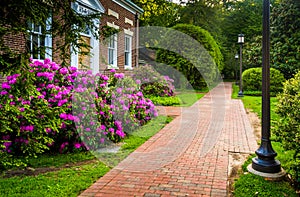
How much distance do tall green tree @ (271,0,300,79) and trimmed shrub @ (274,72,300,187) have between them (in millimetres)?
17291

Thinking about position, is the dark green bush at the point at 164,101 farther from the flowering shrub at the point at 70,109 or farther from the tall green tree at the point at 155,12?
the tall green tree at the point at 155,12

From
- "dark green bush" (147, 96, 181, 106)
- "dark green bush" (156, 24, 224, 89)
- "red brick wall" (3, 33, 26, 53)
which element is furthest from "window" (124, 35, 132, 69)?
"red brick wall" (3, 33, 26, 53)

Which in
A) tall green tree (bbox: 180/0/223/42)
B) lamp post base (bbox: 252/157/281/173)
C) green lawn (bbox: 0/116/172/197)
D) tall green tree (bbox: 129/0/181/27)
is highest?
tall green tree (bbox: 180/0/223/42)

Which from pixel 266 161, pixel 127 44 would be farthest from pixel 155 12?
pixel 266 161

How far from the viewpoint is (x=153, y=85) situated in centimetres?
1551

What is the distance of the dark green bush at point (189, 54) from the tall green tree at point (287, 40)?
183 inches

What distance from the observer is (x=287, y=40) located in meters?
21.1

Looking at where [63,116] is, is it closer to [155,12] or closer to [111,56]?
[111,56]

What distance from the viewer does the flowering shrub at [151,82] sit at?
49.5 ft

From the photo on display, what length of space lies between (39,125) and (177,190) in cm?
195

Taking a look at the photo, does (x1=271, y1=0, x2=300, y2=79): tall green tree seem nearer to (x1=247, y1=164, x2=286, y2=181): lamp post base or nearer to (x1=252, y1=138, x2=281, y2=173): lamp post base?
(x1=252, y1=138, x2=281, y2=173): lamp post base

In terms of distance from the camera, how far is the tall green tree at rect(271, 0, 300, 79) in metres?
20.6

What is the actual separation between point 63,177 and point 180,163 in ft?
6.47

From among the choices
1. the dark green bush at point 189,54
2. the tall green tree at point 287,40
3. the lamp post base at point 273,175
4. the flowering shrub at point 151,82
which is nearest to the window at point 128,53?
the flowering shrub at point 151,82
